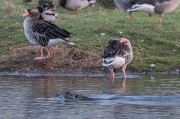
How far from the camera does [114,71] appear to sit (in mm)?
10352

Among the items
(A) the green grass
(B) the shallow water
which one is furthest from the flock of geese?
(A) the green grass

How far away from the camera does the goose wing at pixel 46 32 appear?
10.1 m

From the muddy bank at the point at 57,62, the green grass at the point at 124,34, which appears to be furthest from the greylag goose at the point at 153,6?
the muddy bank at the point at 57,62

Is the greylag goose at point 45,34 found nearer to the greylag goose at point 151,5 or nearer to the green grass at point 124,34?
the green grass at point 124,34

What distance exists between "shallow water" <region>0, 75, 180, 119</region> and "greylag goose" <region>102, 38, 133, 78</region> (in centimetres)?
39

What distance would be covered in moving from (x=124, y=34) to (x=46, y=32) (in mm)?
3343

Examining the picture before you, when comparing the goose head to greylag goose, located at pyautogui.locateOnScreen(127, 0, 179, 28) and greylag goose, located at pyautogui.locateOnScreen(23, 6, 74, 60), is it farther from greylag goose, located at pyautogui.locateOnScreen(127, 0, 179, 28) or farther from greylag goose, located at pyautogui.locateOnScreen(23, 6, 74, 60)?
greylag goose, located at pyautogui.locateOnScreen(127, 0, 179, 28)

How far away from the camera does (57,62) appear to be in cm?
1049

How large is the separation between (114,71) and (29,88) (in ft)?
10.0

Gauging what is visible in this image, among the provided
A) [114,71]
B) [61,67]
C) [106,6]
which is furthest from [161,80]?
[106,6]

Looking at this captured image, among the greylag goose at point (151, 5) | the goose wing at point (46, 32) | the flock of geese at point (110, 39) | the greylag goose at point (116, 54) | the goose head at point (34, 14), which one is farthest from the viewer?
the greylag goose at point (151, 5)

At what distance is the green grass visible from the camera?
11172 millimetres

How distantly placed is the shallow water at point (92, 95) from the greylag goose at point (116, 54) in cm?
39

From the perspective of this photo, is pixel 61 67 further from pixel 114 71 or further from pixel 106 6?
pixel 106 6
